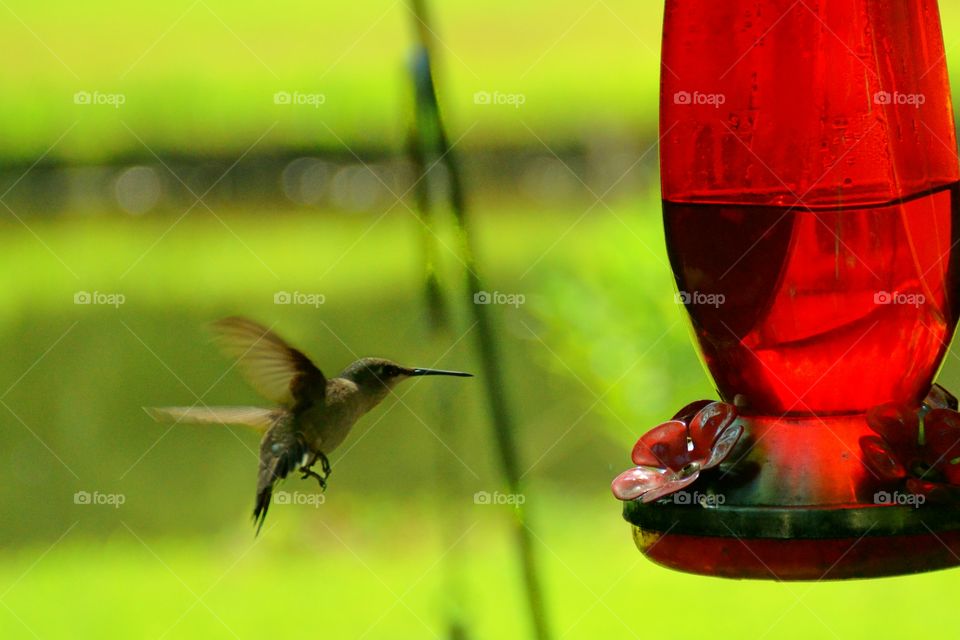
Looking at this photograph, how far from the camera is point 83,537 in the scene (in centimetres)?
593

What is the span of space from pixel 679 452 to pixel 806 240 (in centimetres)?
29

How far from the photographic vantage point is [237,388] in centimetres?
477

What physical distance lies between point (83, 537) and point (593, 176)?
3.30 meters

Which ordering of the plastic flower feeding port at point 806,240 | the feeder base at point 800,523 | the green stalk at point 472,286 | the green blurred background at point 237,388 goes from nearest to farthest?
1. the feeder base at point 800,523
2. the plastic flower feeding port at point 806,240
3. the green stalk at point 472,286
4. the green blurred background at point 237,388

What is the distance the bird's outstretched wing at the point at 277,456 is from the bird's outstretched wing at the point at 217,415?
0.16 ft

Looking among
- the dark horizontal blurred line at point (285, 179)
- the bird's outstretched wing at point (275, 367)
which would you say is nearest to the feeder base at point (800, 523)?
the bird's outstretched wing at point (275, 367)

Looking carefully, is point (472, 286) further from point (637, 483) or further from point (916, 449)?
point (916, 449)

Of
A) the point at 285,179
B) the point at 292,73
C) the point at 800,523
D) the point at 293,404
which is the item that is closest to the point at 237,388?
the point at 285,179

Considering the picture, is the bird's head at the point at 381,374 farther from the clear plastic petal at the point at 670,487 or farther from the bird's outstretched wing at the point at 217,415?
the clear plastic petal at the point at 670,487

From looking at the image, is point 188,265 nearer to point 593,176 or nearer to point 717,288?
point 593,176

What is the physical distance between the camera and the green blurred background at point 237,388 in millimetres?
5180

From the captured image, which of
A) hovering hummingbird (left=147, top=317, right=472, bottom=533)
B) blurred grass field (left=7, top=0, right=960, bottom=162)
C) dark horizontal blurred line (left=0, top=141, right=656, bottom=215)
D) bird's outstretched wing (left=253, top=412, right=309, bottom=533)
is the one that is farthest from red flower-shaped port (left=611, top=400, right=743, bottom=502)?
blurred grass field (left=7, top=0, right=960, bottom=162)

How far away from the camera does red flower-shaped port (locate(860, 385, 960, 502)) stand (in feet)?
3.81

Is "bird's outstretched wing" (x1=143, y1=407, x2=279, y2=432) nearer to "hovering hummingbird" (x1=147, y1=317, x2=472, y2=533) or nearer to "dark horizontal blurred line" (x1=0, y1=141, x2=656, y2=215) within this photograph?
"hovering hummingbird" (x1=147, y1=317, x2=472, y2=533)
